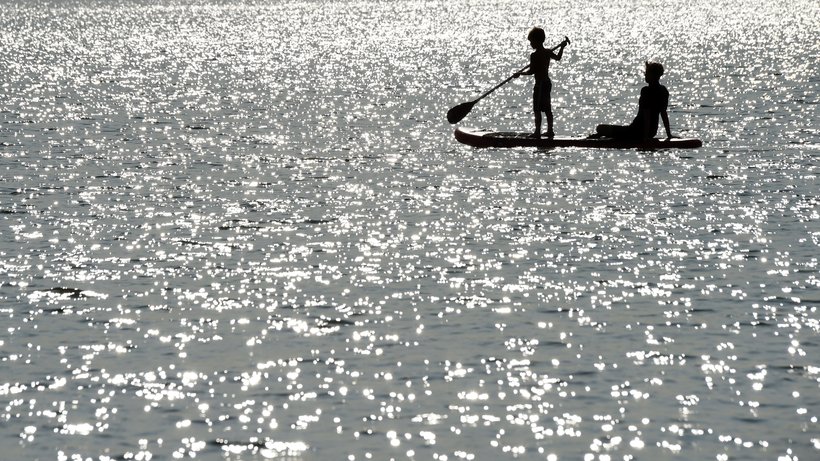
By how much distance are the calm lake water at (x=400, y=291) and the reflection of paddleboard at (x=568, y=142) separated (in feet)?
0.77

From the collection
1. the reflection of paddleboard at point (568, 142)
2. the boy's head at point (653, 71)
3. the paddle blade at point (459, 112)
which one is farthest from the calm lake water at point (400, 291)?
the boy's head at point (653, 71)

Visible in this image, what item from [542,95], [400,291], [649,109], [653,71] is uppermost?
[653,71]

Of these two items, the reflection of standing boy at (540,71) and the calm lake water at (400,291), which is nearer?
the calm lake water at (400,291)

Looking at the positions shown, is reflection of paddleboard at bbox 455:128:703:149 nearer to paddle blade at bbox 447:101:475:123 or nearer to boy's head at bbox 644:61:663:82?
boy's head at bbox 644:61:663:82

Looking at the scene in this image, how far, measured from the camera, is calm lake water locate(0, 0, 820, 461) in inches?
447

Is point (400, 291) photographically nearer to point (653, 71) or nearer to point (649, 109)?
point (653, 71)

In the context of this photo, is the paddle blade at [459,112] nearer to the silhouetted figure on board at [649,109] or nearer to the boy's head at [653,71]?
the silhouetted figure on board at [649,109]

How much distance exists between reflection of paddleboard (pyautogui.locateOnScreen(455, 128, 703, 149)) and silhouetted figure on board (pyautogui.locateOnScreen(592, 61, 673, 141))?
0.45 ft

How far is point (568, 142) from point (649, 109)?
1.62 metres

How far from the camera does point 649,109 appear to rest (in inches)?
1120

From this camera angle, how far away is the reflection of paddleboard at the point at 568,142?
1126 inches

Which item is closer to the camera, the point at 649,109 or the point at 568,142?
the point at 649,109

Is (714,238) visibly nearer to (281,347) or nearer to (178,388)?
(281,347)

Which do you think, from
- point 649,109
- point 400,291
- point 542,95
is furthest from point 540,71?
point 400,291
